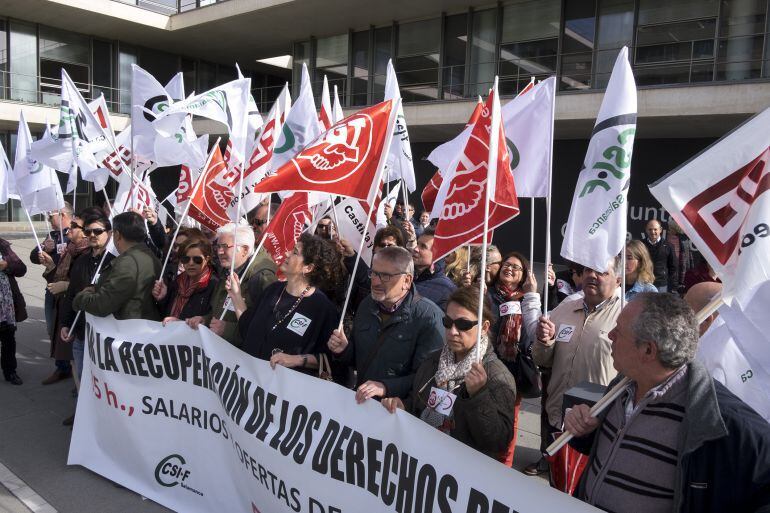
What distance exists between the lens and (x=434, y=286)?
4742 millimetres

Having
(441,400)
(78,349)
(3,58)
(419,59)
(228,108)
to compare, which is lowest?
(78,349)

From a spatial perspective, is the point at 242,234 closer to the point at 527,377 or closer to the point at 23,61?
the point at 527,377

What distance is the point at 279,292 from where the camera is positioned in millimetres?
3918

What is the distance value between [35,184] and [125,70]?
59.8 feet

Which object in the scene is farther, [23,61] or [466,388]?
[23,61]

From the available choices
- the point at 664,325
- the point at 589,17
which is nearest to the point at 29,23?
the point at 589,17

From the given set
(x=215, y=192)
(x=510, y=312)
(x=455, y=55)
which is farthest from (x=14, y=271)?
(x=455, y=55)

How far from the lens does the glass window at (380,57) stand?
1848 centimetres

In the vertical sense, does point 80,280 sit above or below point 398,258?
below

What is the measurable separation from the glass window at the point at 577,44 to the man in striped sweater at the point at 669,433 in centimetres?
1394

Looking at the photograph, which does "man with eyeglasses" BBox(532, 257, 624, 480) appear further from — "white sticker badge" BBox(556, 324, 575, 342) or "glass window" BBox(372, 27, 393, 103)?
"glass window" BBox(372, 27, 393, 103)

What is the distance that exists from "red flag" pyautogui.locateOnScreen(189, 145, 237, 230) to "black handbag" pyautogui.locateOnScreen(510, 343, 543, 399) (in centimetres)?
351

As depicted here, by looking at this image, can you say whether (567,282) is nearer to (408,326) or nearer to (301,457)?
(408,326)

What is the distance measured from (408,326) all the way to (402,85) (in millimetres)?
16019
